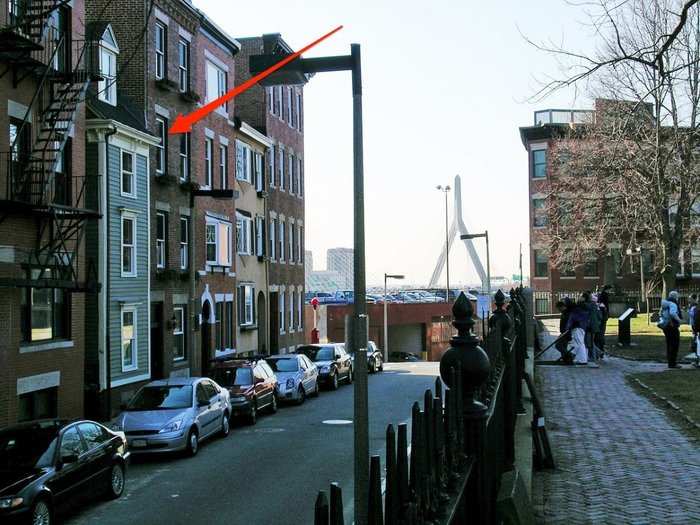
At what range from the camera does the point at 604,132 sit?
3453 cm

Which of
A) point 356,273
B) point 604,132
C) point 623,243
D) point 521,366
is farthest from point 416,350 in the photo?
point 356,273

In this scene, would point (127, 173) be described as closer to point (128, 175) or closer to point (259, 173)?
point (128, 175)

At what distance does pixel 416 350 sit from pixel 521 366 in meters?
64.4

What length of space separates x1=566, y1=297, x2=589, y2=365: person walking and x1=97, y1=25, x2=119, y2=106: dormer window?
52.1 ft

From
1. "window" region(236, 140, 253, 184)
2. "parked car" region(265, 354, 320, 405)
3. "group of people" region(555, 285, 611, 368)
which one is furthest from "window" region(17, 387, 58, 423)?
"window" region(236, 140, 253, 184)

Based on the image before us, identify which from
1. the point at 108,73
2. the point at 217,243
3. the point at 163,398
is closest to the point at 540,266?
the point at 217,243

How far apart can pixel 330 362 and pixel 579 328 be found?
48.6 ft

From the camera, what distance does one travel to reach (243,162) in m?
41.2

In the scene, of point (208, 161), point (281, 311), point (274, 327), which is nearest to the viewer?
point (208, 161)

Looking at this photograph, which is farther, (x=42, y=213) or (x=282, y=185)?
(x=282, y=185)

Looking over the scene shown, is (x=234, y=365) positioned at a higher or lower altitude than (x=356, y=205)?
lower

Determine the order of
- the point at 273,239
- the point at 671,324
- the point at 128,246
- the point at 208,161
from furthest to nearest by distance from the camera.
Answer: the point at 273,239
the point at 208,161
the point at 128,246
the point at 671,324

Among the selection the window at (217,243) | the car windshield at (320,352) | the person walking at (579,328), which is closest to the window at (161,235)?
the window at (217,243)

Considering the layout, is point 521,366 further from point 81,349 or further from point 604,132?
point 604,132
